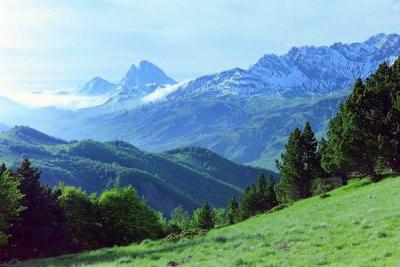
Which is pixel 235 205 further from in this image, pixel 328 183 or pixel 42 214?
pixel 42 214

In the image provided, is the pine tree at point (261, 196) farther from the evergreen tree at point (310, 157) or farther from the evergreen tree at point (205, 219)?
the evergreen tree at point (310, 157)

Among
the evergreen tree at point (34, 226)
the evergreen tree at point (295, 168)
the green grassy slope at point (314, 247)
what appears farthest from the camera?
the evergreen tree at point (295, 168)

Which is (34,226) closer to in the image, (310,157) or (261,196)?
(310,157)

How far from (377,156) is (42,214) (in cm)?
4201

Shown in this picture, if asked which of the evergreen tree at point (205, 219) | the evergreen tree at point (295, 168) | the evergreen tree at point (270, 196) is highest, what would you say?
the evergreen tree at point (295, 168)

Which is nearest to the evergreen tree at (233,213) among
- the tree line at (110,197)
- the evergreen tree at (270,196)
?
the evergreen tree at (270,196)

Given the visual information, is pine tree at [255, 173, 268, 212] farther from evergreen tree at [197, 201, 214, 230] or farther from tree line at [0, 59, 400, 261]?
tree line at [0, 59, 400, 261]

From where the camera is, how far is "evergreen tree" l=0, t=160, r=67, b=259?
189 feet

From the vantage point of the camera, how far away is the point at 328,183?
94.2 meters

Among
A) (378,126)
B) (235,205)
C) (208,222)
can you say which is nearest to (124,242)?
(378,126)

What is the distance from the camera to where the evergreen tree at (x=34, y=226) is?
5759 cm

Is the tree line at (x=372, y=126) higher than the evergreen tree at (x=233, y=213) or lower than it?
higher

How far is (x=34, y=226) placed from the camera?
58.8 meters

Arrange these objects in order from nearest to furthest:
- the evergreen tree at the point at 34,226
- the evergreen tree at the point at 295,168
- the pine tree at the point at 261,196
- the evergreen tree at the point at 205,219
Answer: the evergreen tree at the point at 34,226 → the evergreen tree at the point at 295,168 → the pine tree at the point at 261,196 → the evergreen tree at the point at 205,219
